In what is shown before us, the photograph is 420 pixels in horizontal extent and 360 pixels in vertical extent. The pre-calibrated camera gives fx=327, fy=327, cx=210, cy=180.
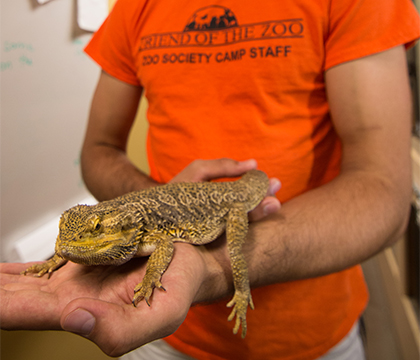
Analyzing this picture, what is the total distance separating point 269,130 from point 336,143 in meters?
0.40

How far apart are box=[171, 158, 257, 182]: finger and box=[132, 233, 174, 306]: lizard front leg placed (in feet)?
1.13

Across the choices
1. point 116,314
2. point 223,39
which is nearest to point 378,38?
point 223,39

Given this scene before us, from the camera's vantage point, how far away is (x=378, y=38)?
1.29m

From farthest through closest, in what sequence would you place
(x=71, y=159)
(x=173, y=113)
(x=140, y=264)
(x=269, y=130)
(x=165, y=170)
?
(x=71, y=159), (x=165, y=170), (x=173, y=113), (x=269, y=130), (x=140, y=264)

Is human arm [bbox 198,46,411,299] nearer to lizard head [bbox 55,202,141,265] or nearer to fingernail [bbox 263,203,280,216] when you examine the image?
fingernail [bbox 263,203,280,216]

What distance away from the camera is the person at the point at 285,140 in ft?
4.24

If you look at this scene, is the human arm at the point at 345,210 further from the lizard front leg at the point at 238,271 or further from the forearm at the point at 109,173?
the forearm at the point at 109,173

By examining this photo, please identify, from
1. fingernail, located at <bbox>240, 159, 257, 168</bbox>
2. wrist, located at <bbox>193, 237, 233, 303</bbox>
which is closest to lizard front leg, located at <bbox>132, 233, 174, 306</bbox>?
wrist, located at <bbox>193, 237, 233, 303</bbox>

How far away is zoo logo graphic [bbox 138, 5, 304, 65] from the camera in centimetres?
139

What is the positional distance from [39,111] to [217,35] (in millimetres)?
1003

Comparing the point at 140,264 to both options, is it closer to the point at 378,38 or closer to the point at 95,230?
the point at 95,230

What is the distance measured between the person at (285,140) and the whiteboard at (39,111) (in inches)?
12.8

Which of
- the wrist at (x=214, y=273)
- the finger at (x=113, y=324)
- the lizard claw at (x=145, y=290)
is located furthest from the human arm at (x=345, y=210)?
the finger at (x=113, y=324)

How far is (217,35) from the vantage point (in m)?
1.48
